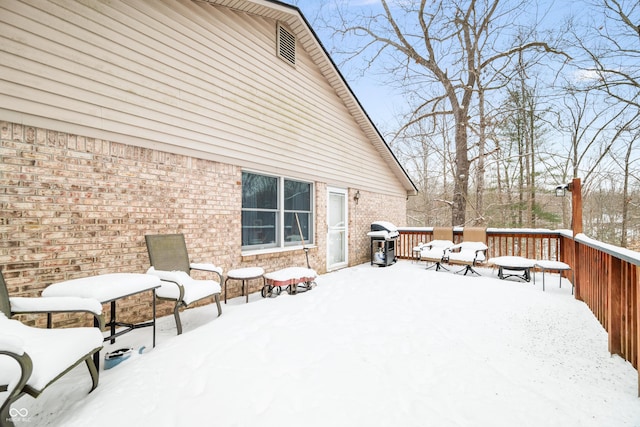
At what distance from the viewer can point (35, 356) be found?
1.62m

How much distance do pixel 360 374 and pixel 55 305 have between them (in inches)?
93.7

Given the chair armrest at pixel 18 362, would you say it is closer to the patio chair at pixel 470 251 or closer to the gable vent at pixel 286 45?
the gable vent at pixel 286 45

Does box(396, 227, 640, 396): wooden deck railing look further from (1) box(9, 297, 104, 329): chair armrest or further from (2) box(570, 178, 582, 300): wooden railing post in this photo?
(1) box(9, 297, 104, 329): chair armrest

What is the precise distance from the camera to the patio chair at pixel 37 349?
1454 millimetres

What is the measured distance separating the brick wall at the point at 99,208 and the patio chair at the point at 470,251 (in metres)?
4.89

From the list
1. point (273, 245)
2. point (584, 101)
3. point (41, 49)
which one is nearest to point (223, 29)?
point (41, 49)

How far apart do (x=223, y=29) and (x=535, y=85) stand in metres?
12.6

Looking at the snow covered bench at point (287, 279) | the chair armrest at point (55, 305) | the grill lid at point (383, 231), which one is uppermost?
the grill lid at point (383, 231)

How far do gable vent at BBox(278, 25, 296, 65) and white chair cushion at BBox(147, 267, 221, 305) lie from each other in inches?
176

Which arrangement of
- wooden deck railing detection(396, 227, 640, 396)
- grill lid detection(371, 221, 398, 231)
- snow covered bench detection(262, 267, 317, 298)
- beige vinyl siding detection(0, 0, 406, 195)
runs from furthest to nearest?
1. grill lid detection(371, 221, 398, 231)
2. snow covered bench detection(262, 267, 317, 298)
3. beige vinyl siding detection(0, 0, 406, 195)
4. wooden deck railing detection(396, 227, 640, 396)

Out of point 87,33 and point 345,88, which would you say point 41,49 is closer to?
point 87,33

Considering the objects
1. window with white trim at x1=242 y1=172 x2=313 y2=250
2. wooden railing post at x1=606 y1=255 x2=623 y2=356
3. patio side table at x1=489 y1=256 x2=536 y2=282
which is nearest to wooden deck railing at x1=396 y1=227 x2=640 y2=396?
wooden railing post at x1=606 y1=255 x2=623 y2=356

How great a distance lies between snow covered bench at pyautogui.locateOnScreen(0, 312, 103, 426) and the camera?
1.45 meters

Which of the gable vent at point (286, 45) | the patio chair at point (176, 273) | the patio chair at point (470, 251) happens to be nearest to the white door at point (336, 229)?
the patio chair at point (470, 251)
